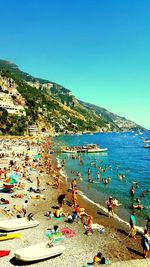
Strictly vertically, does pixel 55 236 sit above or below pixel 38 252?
below

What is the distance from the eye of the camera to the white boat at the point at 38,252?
678 inches

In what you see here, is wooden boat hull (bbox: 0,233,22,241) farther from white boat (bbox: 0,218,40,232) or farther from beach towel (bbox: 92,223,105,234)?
beach towel (bbox: 92,223,105,234)

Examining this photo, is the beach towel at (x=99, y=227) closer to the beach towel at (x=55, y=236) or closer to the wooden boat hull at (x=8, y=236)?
the beach towel at (x=55, y=236)

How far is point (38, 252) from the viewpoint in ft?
58.4

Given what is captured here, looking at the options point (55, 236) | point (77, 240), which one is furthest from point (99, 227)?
point (55, 236)

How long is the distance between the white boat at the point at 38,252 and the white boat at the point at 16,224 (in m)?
4.25

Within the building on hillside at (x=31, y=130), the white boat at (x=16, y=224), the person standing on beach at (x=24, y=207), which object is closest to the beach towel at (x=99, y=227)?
the white boat at (x=16, y=224)

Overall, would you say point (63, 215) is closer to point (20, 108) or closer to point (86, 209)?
point (86, 209)

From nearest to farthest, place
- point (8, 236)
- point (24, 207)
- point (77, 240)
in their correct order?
point (8, 236), point (77, 240), point (24, 207)

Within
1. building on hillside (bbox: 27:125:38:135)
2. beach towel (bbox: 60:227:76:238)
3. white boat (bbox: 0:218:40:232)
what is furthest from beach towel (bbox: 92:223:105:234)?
building on hillside (bbox: 27:125:38:135)

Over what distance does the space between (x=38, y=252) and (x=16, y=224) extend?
17.7ft

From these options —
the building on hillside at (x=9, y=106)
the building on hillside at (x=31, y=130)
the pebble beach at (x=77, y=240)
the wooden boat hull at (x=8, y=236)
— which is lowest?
the pebble beach at (x=77, y=240)

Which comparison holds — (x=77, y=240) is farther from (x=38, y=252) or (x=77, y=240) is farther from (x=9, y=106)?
(x=9, y=106)

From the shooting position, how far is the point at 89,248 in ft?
64.7
